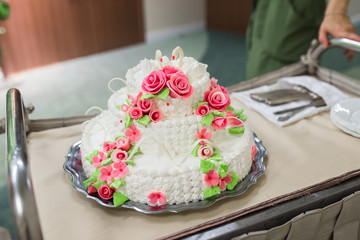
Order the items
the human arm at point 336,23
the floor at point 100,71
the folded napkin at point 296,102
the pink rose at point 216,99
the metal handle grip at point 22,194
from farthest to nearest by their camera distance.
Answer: the floor at point 100,71 < the human arm at point 336,23 < the folded napkin at point 296,102 < the pink rose at point 216,99 < the metal handle grip at point 22,194

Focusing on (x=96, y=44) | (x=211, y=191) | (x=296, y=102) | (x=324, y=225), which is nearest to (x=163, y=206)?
(x=211, y=191)

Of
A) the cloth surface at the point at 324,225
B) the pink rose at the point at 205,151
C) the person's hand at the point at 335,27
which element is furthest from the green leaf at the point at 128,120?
the person's hand at the point at 335,27

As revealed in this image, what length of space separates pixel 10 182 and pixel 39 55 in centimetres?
336

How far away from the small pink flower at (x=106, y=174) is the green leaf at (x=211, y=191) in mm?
260

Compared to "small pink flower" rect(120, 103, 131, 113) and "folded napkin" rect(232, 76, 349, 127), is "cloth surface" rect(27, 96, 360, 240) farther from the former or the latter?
"small pink flower" rect(120, 103, 131, 113)

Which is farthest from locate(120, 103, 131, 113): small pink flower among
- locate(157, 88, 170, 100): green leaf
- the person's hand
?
the person's hand

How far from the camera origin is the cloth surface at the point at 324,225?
93 cm

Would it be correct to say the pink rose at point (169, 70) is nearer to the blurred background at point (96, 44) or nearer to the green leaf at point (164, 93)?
the green leaf at point (164, 93)

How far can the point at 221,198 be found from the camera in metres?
0.95

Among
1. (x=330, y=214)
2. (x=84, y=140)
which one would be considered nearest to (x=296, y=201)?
(x=330, y=214)

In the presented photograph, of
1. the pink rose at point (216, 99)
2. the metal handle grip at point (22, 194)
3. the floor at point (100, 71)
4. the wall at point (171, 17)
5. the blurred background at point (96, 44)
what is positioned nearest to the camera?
the metal handle grip at point (22, 194)

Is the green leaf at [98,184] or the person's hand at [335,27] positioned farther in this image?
the person's hand at [335,27]

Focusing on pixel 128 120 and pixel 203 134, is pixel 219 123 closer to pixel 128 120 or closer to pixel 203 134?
pixel 203 134

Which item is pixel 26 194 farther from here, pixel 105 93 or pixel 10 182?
pixel 105 93
